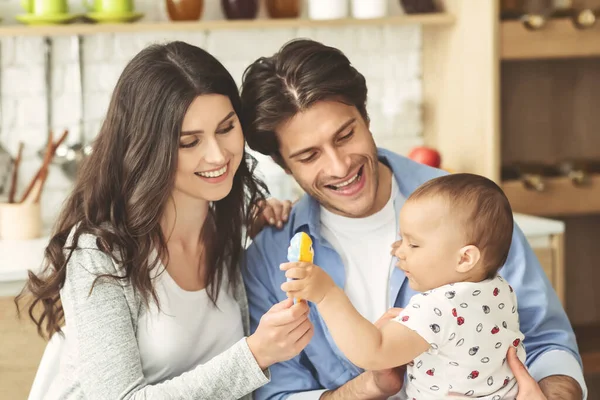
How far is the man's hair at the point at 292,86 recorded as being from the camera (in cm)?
209

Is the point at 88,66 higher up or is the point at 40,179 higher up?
the point at 88,66

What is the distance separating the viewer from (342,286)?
2.13 meters

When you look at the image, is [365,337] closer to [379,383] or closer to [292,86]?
[379,383]

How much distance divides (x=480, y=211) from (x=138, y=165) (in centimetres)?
71

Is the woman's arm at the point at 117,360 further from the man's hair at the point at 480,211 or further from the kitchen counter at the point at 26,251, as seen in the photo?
the kitchen counter at the point at 26,251

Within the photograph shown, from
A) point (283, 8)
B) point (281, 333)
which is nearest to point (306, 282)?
point (281, 333)

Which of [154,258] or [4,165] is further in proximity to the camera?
[4,165]

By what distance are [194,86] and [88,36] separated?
1.68 meters

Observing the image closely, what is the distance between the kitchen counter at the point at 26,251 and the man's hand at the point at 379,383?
42.2 inches

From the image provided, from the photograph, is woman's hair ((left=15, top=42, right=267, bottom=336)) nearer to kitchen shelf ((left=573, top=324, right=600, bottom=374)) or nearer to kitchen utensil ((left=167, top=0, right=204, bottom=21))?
kitchen utensil ((left=167, top=0, right=204, bottom=21))

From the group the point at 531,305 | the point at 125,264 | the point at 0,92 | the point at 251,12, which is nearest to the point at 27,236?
the point at 0,92

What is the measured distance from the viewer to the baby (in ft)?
5.35

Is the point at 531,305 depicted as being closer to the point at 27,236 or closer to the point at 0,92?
the point at 27,236

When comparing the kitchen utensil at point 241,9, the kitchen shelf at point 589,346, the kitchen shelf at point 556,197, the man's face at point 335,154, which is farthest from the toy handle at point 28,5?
the kitchen shelf at point 589,346
